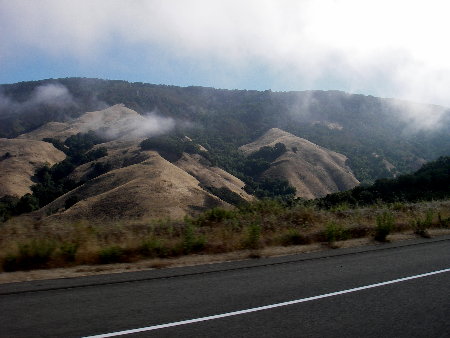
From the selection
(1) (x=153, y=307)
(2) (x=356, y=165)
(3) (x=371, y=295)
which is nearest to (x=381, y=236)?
(3) (x=371, y=295)

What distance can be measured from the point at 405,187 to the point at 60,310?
4437 centimetres

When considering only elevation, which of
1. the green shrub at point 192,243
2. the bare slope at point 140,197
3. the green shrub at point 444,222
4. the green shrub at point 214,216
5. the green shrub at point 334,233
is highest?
the bare slope at point 140,197

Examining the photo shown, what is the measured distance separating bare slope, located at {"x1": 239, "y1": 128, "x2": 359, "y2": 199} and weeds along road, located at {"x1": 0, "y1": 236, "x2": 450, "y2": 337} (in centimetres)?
10236

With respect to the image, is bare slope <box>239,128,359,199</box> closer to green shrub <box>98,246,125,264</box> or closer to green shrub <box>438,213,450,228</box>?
green shrub <box>438,213,450,228</box>

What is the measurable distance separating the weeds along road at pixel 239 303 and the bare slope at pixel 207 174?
8767cm

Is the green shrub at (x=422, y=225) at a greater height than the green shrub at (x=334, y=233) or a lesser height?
lesser

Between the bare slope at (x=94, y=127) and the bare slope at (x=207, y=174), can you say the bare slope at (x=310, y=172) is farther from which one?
the bare slope at (x=94, y=127)

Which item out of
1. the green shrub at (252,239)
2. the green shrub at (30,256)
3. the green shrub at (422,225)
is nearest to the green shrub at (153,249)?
the green shrub at (30,256)

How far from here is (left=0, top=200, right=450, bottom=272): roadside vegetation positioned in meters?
8.30

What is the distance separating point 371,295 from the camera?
6488 millimetres

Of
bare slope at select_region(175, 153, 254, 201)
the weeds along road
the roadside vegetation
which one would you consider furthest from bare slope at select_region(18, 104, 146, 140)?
the weeds along road

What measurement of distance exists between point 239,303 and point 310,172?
4863 inches

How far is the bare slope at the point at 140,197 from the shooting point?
55562 millimetres

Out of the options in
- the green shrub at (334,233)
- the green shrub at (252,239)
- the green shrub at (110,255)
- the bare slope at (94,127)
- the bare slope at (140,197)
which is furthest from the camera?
the bare slope at (94,127)
